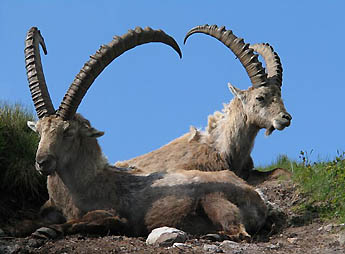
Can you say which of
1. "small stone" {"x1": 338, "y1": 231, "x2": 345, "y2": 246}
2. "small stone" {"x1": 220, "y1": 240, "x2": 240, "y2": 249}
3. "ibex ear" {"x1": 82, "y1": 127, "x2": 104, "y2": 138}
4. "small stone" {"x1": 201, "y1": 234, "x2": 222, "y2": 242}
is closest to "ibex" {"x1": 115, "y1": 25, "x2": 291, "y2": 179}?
"ibex ear" {"x1": 82, "y1": 127, "x2": 104, "y2": 138}

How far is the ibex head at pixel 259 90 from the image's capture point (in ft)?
36.6

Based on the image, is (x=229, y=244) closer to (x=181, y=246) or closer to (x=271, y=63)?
(x=181, y=246)

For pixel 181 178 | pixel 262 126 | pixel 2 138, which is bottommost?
pixel 181 178

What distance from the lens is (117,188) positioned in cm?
864

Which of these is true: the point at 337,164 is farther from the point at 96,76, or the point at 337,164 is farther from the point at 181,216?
the point at 96,76

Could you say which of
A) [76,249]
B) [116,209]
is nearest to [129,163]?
[116,209]

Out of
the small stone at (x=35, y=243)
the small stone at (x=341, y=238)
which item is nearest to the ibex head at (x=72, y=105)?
the small stone at (x=35, y=243)

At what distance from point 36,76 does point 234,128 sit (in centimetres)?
440

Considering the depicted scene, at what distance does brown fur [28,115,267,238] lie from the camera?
8.08 m

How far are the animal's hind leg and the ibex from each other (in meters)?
2.74

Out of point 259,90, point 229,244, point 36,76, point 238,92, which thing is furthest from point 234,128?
point 229,244

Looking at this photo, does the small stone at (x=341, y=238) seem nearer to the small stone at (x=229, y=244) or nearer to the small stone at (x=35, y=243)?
the small stone at (x=229, y=244)

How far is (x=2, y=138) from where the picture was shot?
10273 millimetres

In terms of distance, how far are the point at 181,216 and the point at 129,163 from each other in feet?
12.5
